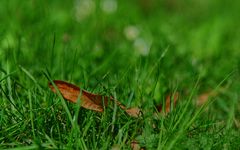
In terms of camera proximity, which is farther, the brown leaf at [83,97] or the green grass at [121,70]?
the brown leaf at [83,97]

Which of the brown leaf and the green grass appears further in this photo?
the brown leaf

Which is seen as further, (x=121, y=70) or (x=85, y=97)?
(x=121, y=70)

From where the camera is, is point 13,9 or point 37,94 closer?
point 37,94

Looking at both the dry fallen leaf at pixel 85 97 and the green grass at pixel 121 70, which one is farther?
the dry fallen leaf at pixel 85 97

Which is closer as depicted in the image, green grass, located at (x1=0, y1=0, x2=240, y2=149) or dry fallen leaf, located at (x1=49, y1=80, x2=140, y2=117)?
green grass, located at (x1=0, y1=0, x2=240, y2=149)

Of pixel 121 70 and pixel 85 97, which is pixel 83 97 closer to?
pixel 85 97

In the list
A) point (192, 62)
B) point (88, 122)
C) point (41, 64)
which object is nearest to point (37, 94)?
point (88, 122)

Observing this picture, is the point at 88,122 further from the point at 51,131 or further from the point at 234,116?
the point at 234,116

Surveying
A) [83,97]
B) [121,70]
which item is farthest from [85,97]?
[121,70]
